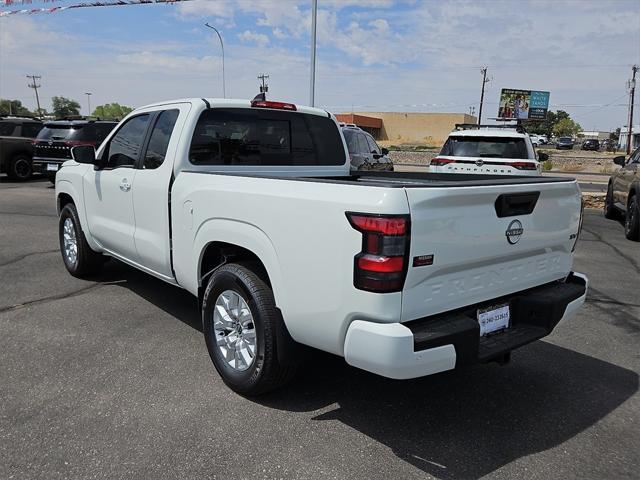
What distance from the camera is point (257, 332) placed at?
321 centimetres

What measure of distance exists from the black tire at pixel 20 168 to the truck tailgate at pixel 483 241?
16812mm

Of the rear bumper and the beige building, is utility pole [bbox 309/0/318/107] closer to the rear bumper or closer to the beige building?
the rear bumper

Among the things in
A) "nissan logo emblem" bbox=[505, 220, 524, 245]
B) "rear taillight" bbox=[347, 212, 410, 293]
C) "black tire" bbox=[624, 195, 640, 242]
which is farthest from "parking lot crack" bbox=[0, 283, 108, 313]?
"black tire" bbox=[624, 195, 640, 242]

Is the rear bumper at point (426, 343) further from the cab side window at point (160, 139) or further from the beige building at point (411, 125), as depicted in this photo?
the beige building at point (411, 125)

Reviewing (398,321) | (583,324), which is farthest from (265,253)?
(583,324)

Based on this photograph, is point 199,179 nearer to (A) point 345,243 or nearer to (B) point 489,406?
(A) point 345,243

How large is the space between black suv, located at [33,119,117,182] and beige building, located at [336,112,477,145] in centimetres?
8178

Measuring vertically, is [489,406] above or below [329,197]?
below

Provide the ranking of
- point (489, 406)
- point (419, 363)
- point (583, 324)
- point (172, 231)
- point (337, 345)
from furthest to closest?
point (583, 324) → point (172, 231) → point (489, 406) → point (337, 345) → point (419, 363)

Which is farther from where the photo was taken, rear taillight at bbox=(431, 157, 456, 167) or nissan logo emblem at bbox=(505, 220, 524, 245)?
rear taillight at bbox=(431, 157, 456, 167)

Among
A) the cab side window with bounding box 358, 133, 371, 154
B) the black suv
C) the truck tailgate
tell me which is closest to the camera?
the truck tailgate

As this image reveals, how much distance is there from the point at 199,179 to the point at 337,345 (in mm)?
1628

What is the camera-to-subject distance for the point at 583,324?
5000 mm

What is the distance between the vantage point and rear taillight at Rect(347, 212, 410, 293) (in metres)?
2.54
